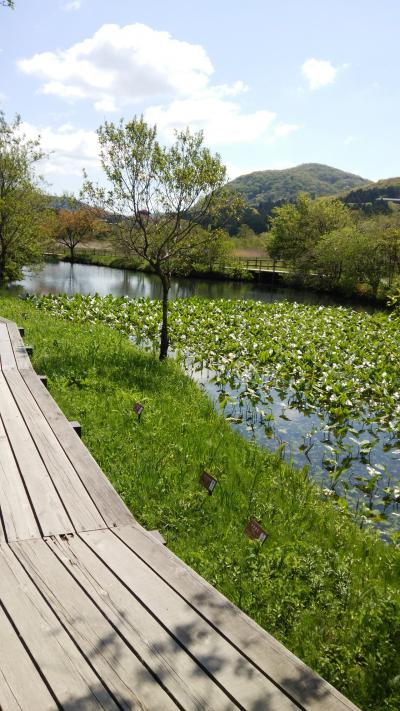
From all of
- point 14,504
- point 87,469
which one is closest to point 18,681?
point 14,504

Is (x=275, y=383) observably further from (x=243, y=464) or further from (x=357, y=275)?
(x=357, y=275)

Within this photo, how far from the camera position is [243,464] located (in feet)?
25.5

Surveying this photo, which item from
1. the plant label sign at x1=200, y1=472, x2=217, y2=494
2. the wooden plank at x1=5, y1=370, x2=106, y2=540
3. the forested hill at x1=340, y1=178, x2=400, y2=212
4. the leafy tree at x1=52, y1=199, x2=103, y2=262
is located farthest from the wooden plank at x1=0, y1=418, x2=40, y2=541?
the forested hill at x1=340, y1=178, x2=400, y2=212

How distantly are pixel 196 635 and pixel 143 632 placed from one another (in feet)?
1.03

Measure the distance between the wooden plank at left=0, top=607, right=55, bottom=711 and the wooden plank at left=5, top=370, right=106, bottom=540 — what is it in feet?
4.34

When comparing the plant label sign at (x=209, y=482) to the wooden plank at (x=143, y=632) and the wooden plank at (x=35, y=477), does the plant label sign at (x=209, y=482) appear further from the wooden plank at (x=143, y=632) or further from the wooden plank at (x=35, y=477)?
the wooden plank at (x=143, y=632)

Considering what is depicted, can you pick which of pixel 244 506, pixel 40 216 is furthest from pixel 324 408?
pixel 40 216

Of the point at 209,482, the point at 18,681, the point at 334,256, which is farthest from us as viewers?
the point at 334,256

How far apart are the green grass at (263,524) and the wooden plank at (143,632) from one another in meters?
1.54

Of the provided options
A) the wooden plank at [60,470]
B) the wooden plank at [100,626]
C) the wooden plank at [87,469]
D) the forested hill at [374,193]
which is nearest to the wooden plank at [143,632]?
the wooden plank at [100,626]

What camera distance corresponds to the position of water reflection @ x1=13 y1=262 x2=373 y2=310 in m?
38.4

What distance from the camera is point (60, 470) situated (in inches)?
Result: 197

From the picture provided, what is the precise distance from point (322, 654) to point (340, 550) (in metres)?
1.92

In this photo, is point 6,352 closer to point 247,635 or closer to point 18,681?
point 18,681
